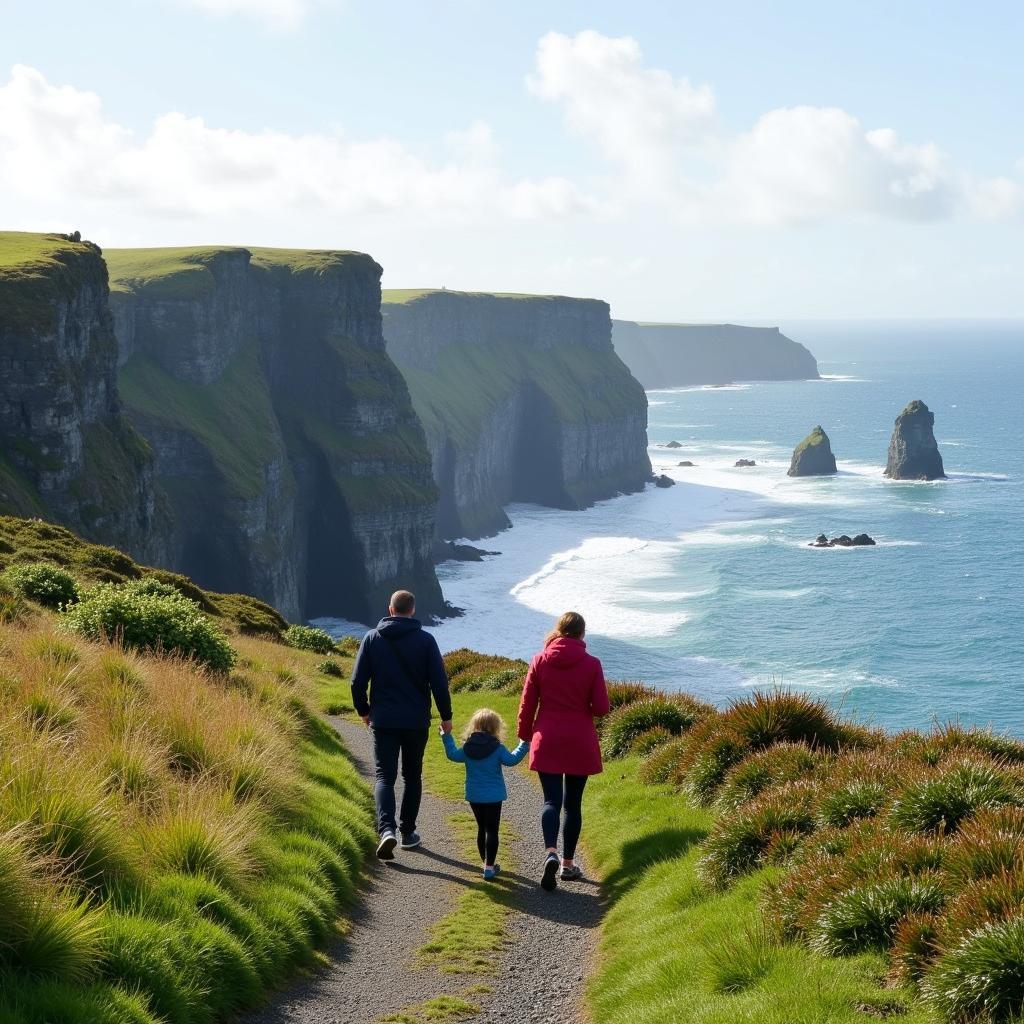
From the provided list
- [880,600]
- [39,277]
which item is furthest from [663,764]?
[880,600]

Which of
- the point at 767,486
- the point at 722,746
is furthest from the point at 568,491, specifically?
the point at 722,746

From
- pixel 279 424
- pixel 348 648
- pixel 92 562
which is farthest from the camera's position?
pixel 279 424

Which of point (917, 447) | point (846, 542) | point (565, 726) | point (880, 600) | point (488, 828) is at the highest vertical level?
point (917, 447)

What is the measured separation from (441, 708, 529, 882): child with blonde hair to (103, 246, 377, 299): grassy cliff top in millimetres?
86540

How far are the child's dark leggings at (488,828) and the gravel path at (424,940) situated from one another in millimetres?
320

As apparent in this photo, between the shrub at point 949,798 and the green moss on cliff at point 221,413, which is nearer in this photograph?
the shrub at point 949,798

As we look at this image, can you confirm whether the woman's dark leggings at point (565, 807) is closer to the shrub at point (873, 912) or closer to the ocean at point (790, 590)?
the shrub at point (873, 912)

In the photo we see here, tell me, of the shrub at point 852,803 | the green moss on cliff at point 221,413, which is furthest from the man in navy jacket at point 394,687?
the green moss on cliff at point 221,413

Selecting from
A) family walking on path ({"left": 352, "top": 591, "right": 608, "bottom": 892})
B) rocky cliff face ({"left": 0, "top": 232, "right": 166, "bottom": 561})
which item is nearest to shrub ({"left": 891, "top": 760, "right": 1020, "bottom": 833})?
family walking on path ({"left": 352, "top": 591, "right": 608, "bottom": 892})

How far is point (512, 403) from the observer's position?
169750 mm

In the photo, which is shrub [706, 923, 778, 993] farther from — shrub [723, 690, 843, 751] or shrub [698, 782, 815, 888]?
shrub [723, 690, 843, 751]

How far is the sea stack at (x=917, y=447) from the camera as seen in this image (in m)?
155

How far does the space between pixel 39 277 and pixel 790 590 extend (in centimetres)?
6277

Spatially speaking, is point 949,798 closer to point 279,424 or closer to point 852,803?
point 852,803
